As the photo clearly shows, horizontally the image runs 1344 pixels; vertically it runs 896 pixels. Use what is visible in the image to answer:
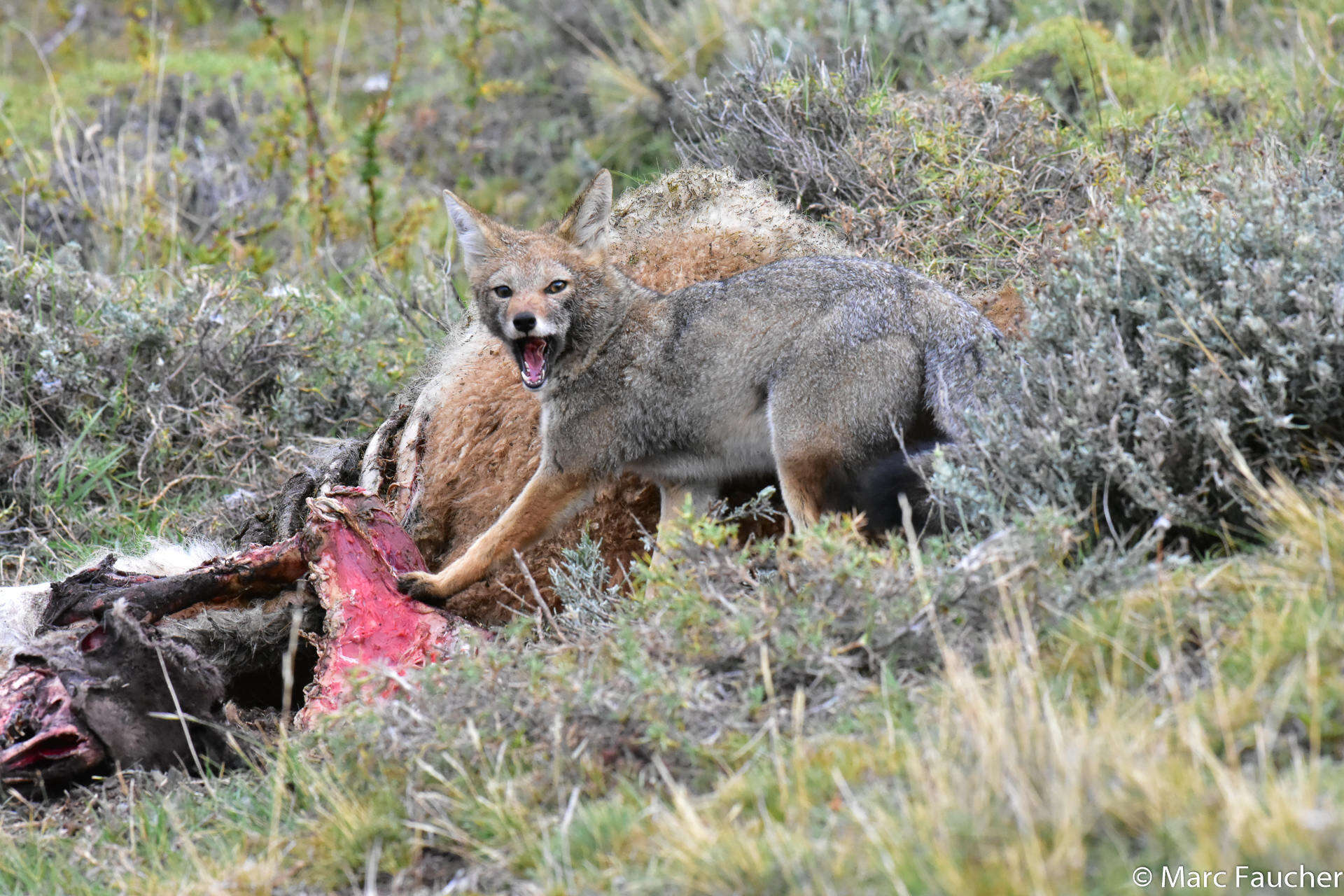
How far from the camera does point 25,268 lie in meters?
7.09

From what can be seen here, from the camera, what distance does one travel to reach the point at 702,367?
470cm

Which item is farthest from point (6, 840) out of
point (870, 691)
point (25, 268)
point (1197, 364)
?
point (25, 268)

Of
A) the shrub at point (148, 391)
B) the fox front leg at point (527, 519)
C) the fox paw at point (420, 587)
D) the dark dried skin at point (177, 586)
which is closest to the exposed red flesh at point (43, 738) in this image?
the dark dried skin at point (177, 586)

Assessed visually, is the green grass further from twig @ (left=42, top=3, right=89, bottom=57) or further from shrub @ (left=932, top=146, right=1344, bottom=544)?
twig @ (left=42, top=3, right=89, bottom=57)

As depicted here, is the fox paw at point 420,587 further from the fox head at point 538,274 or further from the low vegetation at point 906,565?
the fox head at point 538,274

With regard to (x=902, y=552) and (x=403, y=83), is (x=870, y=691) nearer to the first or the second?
(x=902, y=552)

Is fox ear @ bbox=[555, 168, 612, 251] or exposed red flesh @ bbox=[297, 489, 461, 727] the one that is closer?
exposed red flesh @ bbox=[297, 489, 461, 727]

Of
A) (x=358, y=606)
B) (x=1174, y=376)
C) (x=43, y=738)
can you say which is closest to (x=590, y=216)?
(x=358, y=606)

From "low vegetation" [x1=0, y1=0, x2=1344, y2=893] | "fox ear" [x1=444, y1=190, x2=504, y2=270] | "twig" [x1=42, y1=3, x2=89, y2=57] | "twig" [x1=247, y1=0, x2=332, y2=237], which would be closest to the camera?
"low vegetation" [x1=0, y1=0, x2=1344, y2=893]

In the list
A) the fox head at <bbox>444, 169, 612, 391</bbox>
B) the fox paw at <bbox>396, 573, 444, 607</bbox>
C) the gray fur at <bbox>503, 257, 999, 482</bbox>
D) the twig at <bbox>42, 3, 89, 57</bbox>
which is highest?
the twig at <bbox>42, 3, 89, 57</bbox>

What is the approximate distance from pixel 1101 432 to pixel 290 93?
989 centimetres

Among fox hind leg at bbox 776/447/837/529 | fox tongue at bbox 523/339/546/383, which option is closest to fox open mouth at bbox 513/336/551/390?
fox tongue at bbox 523/339/546/383

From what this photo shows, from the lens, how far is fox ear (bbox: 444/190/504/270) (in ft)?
17.0

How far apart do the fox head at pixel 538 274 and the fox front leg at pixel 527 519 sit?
39 cm
